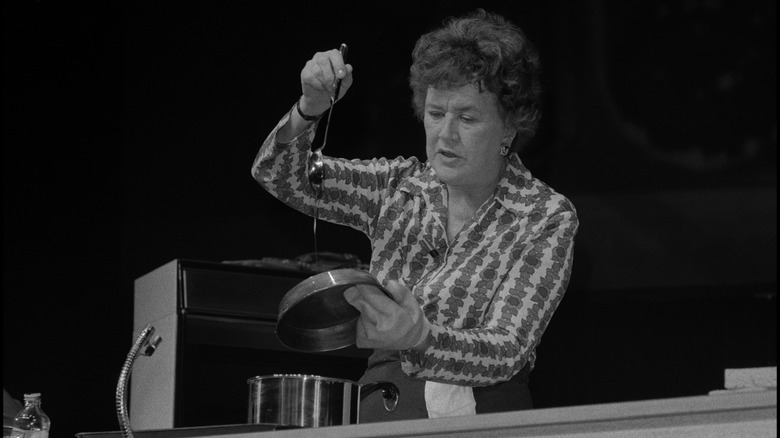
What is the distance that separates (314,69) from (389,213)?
24 centimetres

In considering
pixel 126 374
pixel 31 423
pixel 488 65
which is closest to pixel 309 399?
pixel 126 374

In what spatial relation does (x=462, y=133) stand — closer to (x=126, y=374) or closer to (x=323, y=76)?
(x=323, y=76)

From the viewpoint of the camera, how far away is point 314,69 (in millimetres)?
1568

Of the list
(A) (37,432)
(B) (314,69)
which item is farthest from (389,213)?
(A) (37,432)

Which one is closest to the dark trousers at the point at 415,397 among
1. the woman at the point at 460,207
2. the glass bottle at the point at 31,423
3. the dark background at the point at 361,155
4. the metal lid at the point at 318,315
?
the woman at the point at 460,207

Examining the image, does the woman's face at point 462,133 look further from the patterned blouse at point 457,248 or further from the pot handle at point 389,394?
the pot handle at point 389,394

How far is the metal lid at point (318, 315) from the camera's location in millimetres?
1275

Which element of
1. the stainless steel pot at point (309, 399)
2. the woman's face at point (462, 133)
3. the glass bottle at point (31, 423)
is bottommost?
the glass bottle at point (31, 423)

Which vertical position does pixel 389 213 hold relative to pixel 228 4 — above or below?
below

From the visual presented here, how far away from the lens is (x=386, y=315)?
1.31 m

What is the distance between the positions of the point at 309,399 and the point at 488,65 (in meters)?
0.50

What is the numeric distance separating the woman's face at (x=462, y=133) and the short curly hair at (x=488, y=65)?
0.01m

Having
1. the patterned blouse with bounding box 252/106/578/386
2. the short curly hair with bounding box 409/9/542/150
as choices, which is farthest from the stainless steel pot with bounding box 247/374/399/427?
the short curly hair with bounding box 409/9/542/150

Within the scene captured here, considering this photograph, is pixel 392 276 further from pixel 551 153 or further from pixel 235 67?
pixel 235 67
